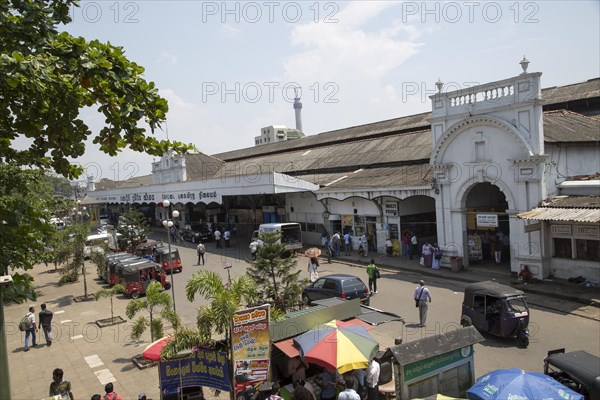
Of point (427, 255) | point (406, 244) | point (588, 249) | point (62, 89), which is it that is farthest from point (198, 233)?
point (62, 89)

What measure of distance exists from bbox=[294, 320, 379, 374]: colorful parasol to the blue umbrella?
81.7 inches

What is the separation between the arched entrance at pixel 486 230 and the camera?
69.5ft

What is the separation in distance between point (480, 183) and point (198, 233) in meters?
23.8

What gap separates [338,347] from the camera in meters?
8.78

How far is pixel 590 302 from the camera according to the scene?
15.0m

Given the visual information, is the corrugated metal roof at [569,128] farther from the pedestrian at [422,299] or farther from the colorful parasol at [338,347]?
the colorful parasol at [338,347]

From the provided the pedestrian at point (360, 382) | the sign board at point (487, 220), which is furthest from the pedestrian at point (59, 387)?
the sign board at point (487, 220)

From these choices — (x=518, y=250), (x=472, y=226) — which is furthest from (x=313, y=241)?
(x=518, y=250)

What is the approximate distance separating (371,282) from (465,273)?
501 centimetres

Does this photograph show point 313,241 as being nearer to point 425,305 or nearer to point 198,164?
point 425,305

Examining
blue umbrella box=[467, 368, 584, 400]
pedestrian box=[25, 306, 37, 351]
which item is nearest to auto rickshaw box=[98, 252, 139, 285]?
pedestrian box=[25, 306, 37, 351]

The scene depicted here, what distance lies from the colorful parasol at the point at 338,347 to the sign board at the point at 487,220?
12.0 m

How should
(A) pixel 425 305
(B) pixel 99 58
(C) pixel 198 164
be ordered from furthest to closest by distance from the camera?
(C) pixel 198 164 < (A) pixel 425 305 < (B) pixel 99 58

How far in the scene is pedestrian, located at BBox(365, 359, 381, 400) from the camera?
9062 millimetres
